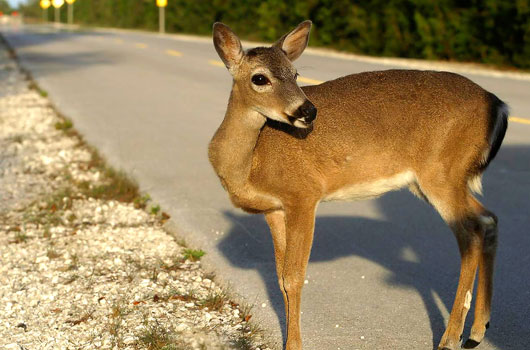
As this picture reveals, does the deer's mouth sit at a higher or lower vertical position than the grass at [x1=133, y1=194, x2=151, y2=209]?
higher

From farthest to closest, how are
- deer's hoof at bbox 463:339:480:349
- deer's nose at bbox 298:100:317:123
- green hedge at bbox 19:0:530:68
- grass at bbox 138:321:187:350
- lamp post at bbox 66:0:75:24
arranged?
lamp post at bbox 66:0:75:24 < green hedge at bbox 19:0:530:68 < deer's hoof at bbox 463:339:480:349 < grass at bbox 138:321:187:350 < deer's nose at bbox 298:100:317:123

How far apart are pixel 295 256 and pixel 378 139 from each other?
0.89 metres

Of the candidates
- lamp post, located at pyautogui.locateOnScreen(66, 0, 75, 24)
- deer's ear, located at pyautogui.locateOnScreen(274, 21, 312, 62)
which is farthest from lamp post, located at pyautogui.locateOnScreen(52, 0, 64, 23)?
deer's ear, located at pyautogui.locateOnScreen(274, 21, 312, 62)

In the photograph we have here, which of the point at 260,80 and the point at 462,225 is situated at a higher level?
the point at 260,80

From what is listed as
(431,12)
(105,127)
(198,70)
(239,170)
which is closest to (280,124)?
(239,170)

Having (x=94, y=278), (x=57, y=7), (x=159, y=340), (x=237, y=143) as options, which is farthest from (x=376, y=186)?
(x=57, y=7)

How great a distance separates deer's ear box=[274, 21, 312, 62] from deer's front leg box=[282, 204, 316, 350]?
972mm

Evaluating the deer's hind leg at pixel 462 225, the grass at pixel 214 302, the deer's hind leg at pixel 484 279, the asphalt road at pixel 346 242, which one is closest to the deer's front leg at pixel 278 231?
the asphalt road at pixel 346 242

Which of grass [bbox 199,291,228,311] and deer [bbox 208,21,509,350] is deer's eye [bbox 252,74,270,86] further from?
grass [bbox 199,291,228,311]

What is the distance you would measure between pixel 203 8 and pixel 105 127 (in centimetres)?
3057

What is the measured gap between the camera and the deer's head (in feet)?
13.8

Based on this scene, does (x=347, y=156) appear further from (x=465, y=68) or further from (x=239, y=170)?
(x=465, y=68)

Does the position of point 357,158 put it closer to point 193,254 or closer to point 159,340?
point 159,340

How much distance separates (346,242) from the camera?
6.58 metres
